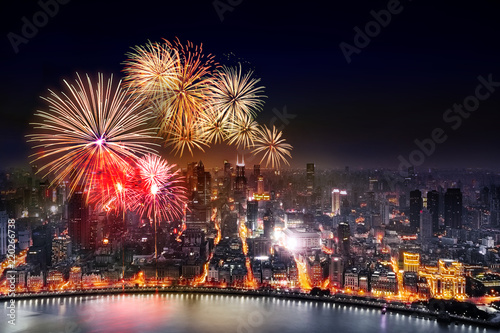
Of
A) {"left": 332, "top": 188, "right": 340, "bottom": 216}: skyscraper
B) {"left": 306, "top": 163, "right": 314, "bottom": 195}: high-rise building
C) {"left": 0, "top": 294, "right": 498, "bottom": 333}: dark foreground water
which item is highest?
{"left": 306, "top": 163, "right": 314, "bottom": 195}: high-rise building

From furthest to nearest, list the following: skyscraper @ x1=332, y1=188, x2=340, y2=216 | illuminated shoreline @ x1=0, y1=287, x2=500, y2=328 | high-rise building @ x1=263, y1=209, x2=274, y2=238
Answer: skyscraper @ x1=332, y1=188, x2=340, y2=216 < high-rise building @ x1=263, y1=209, x2=274, y2=238 < illuminated shoreline @ x1=0, y1=287, x2=500, y2=328

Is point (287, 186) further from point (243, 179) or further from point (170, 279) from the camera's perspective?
point (170, 279)

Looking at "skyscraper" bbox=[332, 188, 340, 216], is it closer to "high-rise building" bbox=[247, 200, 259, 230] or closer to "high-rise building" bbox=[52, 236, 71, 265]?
"high-rise building" bbox=[247, 200, 259, 230]

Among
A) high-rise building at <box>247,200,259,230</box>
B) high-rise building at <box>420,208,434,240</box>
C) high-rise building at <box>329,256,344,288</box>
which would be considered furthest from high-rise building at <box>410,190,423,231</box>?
high-rise building at <box>329,256,344,288</box>

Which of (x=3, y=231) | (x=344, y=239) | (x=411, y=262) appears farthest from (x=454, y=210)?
(x=3, y=231)

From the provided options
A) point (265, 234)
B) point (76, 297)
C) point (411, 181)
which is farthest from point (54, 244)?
point (411, 181)

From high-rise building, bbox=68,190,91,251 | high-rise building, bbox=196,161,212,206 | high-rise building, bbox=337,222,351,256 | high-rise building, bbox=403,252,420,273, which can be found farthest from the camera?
high-rise building, bbox=196,161,212,206

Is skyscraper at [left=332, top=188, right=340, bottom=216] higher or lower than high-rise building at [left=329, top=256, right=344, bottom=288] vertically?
higher
